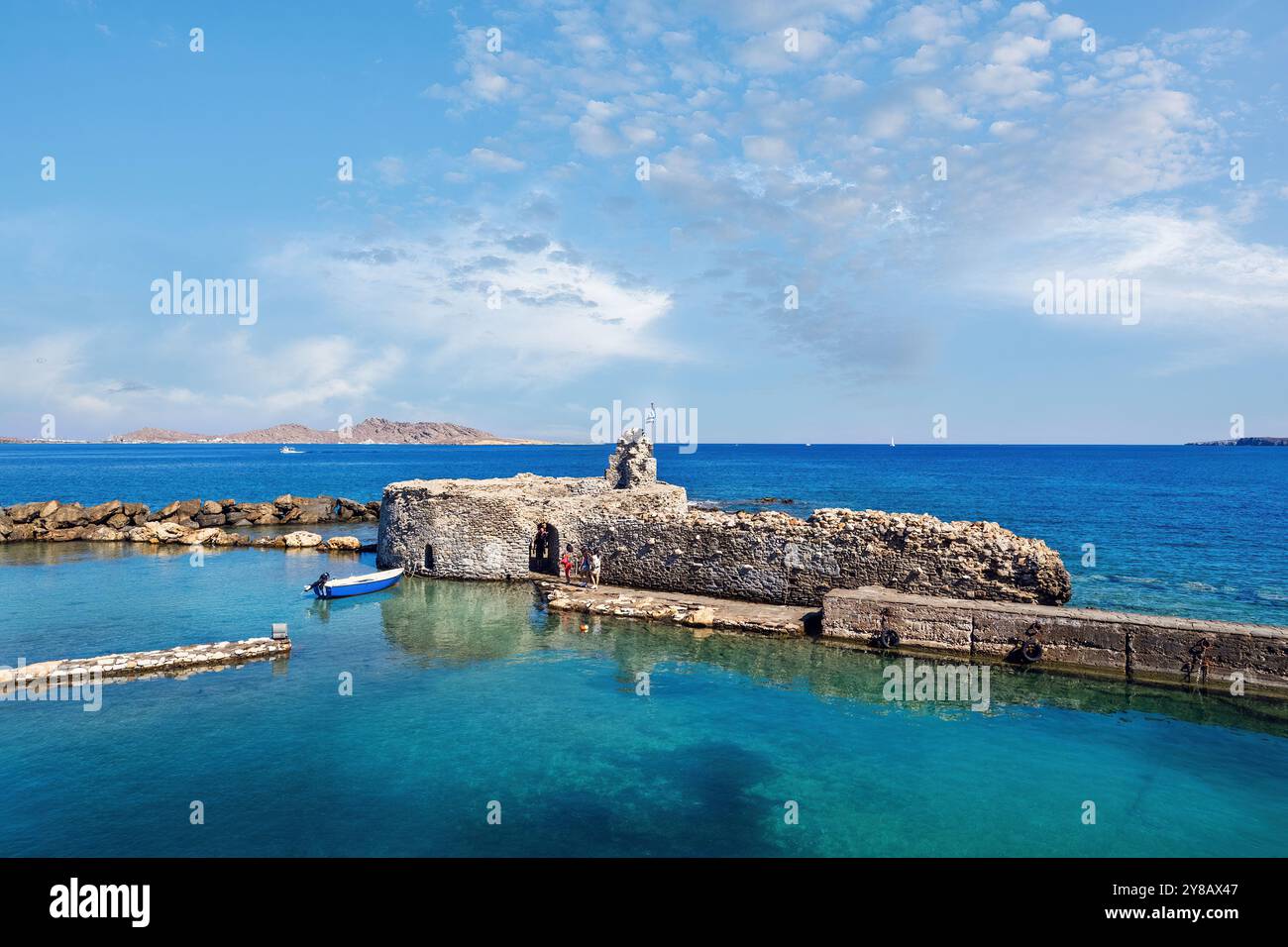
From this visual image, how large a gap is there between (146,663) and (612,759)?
1032 cm

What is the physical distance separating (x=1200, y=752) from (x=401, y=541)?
2211 centimetres

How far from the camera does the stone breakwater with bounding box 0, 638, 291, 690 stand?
1275 cm

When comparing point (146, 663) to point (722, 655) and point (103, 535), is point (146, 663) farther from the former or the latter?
point (103, 535)

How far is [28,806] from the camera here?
859 cm

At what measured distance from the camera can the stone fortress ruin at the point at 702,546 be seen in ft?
54.4

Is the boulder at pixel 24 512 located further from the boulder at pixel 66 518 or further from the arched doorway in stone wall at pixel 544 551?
the arched doorway in stone wall at pixel 544 551

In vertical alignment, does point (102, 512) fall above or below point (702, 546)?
above

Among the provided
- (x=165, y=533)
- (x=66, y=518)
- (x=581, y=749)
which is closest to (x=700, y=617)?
(x=581, y=749)

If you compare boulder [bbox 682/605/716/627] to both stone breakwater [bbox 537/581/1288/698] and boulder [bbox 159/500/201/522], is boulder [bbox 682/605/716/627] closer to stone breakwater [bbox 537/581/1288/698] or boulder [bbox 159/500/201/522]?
stone breakwater [bbox 537/581/1288/698]

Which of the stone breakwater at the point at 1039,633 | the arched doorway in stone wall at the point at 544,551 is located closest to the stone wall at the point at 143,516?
the arched doorway in stone wall at the point at 544,551

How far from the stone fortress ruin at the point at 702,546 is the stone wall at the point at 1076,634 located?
1.25 metres

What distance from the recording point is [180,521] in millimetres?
35969

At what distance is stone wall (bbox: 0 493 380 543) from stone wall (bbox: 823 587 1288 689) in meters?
32.0
